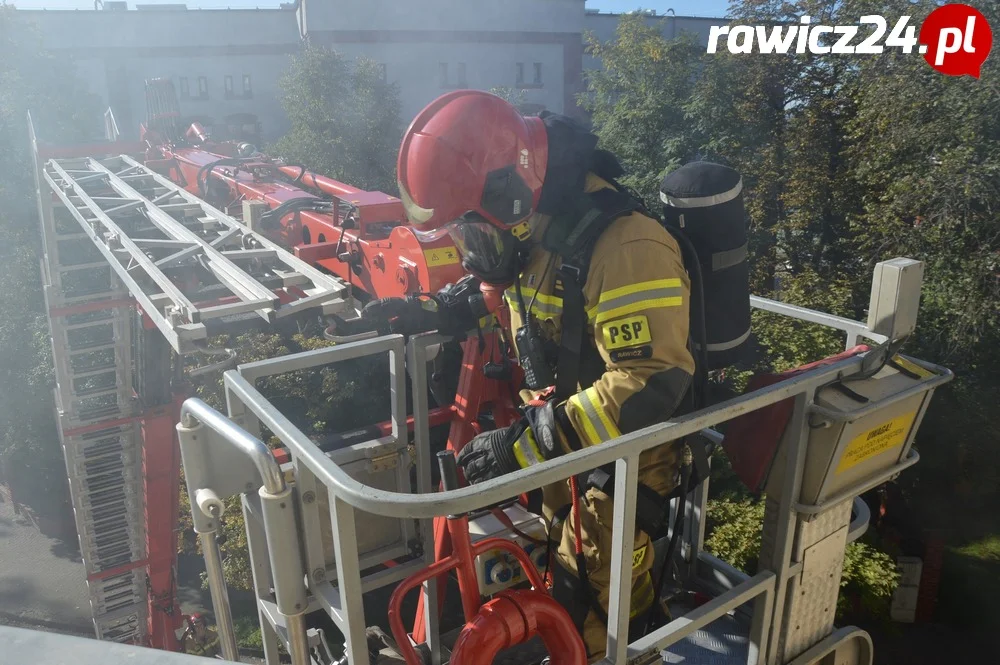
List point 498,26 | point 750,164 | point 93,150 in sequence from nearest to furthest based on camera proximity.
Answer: point 93,150 < point 750,164 < point 498,26

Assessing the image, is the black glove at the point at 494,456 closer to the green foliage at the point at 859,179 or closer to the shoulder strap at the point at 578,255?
the shoulder strap at the point at 578,255

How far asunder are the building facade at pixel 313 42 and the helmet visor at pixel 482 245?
92.6ft

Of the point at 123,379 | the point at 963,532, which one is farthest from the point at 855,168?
the point at 123,379

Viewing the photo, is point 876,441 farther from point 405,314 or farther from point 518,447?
point 405,314

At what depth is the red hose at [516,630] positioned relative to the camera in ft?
6.77

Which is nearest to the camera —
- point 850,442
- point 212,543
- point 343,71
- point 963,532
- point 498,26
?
point 212,543

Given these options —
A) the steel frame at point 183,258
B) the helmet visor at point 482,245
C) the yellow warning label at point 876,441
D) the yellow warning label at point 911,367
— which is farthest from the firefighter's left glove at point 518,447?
the steel frame at point 183,258

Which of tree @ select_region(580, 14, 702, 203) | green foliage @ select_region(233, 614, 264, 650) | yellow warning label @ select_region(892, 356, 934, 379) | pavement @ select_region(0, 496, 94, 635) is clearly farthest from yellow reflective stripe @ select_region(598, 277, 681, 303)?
pavement @ select_region(0, 496, 94, 635)

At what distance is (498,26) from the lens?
32.6 m

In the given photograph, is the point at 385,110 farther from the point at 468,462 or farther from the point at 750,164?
the point at 468,462

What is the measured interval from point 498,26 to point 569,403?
33219 millimetres

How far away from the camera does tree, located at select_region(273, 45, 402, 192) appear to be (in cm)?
2016

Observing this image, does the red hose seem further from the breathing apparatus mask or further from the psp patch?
the breathing apparatus mask

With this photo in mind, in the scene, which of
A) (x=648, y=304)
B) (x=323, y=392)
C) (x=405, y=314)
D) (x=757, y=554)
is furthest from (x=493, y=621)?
(x=323, y=392)
